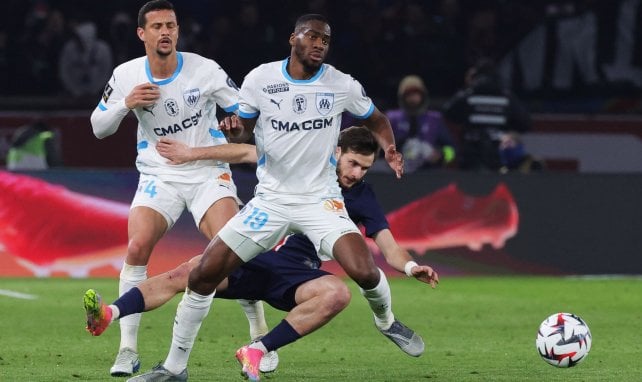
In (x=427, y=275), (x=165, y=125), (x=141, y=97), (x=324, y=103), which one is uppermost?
(x=324, y=103)

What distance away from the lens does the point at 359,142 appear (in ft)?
26.5

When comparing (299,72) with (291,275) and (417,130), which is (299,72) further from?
(417,130)

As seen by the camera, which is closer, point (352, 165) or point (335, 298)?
point (335, 298)

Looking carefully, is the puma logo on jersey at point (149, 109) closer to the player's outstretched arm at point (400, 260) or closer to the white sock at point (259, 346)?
the player's outstretched arm at point (400, 260)

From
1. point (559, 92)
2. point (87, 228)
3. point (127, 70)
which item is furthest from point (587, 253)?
point (127, 70)

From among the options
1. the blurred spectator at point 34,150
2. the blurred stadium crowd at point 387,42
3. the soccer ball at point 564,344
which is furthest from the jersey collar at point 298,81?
the blurred stadium crowd at point 387,42

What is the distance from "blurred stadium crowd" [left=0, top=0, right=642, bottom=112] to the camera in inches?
651

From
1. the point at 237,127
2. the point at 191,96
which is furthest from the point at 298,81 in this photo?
the point at 191,96

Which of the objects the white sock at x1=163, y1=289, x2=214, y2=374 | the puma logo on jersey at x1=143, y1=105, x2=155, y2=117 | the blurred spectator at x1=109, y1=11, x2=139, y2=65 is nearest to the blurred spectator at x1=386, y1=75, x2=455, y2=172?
the blurred spectator at x1=109, y1=11, x2=139, y2=65

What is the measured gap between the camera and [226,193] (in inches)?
335

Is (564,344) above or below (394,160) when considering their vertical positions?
below

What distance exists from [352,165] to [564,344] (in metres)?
1.56

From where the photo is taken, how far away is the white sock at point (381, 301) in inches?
308

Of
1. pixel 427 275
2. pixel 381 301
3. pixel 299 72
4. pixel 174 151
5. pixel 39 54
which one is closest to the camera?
pixel 427 275
